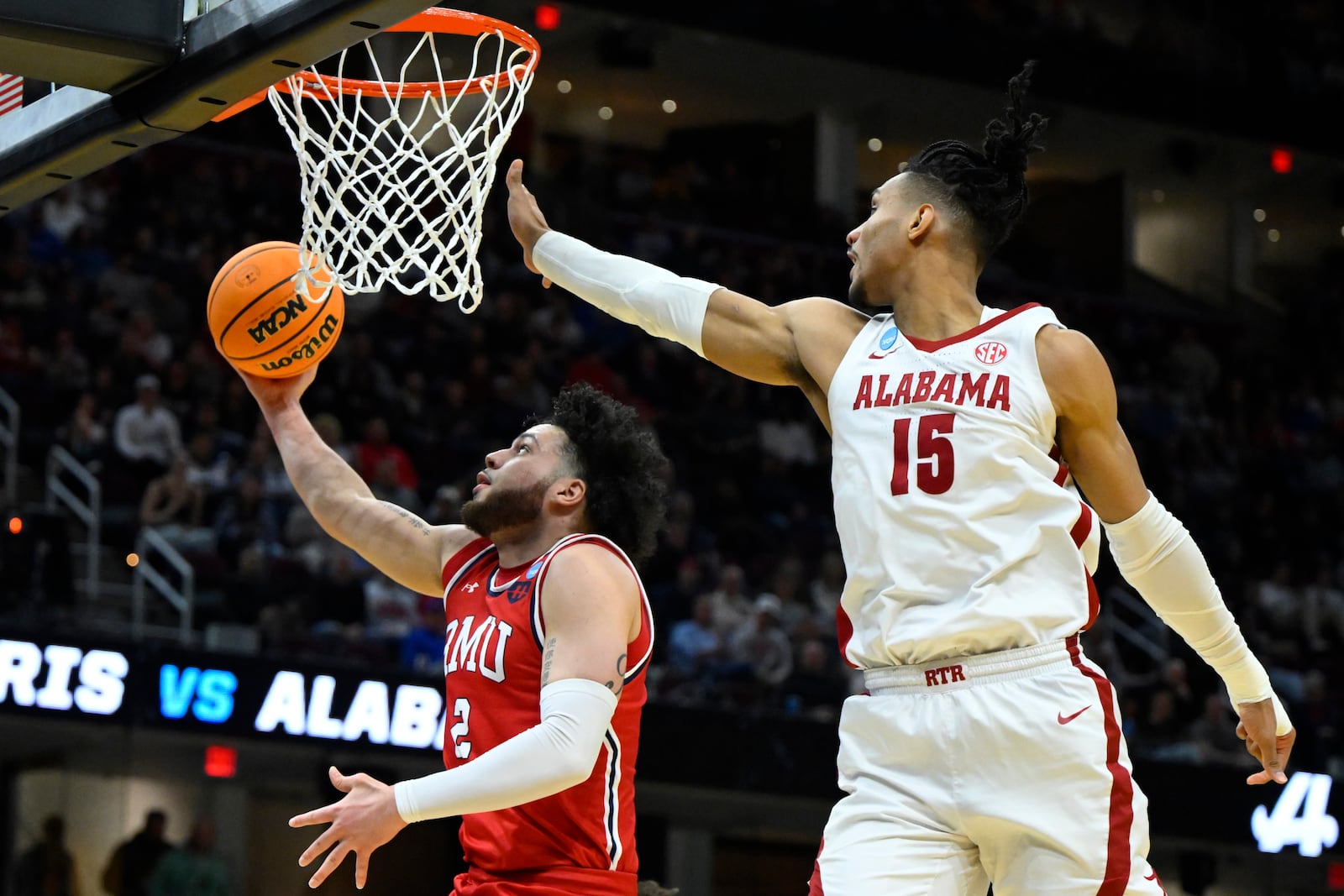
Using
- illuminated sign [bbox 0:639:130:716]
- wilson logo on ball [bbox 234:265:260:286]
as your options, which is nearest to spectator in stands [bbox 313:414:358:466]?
illuminated sign [bbox 0:639:130:716]

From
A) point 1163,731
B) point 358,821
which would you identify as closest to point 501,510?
point 358,821

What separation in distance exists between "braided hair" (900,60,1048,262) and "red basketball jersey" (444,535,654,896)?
98 cm

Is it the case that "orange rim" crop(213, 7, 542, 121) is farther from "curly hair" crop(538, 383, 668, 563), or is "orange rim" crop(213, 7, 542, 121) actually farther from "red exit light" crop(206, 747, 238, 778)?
"red exit light" crop(206, 747, 238, 778)

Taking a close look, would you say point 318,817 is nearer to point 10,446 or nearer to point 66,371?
point 10,446

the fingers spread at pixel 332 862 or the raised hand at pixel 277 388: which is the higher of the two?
the raised hand at pixel 277 388

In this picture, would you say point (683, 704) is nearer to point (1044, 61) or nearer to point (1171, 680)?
point (1171, 680)

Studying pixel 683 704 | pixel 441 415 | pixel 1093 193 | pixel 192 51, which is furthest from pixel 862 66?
pixel 192 51

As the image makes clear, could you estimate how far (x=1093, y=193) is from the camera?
2342 cm

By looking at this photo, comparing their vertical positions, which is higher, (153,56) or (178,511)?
(178,511)

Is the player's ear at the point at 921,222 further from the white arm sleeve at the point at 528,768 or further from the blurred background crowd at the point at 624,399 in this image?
the blurred background crowd at the point at 624,399

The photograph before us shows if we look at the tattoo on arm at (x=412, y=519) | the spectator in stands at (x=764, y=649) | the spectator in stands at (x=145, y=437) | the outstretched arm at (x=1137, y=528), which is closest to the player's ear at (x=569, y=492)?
the tattoo on arm at (x=412, y=519)

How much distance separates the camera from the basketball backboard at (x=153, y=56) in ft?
11.5

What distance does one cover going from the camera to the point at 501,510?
3.93 metres

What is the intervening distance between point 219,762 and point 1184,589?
769cm
